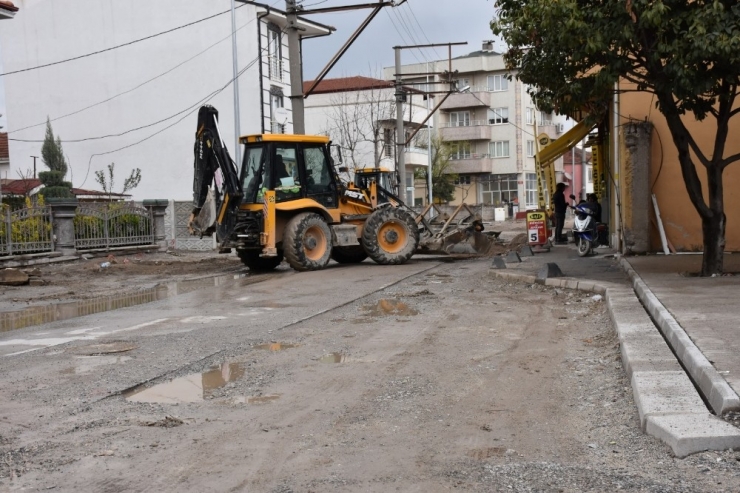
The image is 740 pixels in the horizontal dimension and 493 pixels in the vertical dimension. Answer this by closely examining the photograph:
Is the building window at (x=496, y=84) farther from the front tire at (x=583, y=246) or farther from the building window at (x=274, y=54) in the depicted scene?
the front tire at (x=583, y=246)

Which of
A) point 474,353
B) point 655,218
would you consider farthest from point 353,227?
point 474,353

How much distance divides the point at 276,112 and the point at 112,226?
19722 mm

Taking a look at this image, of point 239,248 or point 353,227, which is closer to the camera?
point 239,248

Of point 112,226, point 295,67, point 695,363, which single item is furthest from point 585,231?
point 112,226

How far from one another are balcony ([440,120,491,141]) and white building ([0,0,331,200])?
108 feet

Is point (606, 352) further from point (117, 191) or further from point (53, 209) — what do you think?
point (117, 191)

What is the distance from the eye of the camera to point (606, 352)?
8.09m

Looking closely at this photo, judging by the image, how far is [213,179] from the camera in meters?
17.8

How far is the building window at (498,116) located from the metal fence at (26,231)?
2264 inches

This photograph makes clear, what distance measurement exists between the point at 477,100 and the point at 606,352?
67.5 m

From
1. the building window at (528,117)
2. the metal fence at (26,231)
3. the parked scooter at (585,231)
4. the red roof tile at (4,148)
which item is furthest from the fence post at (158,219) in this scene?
the building window at (528,117)

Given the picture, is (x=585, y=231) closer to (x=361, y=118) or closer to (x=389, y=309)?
(x=389, y=309)

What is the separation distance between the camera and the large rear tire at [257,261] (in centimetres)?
1923

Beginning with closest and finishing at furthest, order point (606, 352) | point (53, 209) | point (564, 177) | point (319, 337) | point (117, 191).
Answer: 1. point (606, 352)
2. point (319, 337)
3. point (53, 209)
4. point (117, 191)
5. point (564, 177)
